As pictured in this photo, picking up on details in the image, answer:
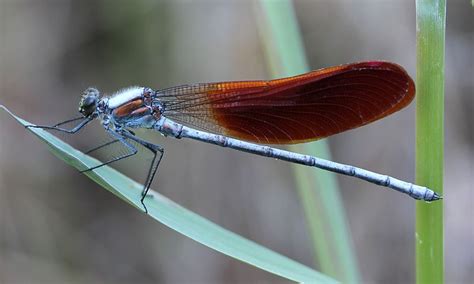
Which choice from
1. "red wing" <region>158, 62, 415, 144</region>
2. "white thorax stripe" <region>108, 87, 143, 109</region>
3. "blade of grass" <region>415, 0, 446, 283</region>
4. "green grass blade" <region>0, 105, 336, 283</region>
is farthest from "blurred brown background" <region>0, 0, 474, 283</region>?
"blade of grass" <region>415, 0, 446, 283</region>

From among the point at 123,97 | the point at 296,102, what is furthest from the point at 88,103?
the point at 296,102

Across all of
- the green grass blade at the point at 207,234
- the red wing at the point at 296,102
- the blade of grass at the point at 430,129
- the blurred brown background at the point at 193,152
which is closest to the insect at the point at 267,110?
the red wing at the point at 296,102

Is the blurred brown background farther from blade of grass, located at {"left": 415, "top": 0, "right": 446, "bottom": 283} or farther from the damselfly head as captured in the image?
blade of grass, located at {"left": 415, "top": 0, "right": 446, "bottom": 283}

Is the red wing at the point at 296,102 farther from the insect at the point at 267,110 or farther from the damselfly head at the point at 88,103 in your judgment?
the damselfly head at the point at 88,103

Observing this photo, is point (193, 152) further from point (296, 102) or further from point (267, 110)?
point (296, 102)

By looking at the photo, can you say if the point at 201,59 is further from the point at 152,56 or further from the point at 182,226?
the point at 182,226

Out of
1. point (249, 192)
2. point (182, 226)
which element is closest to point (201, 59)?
point (249, 192)

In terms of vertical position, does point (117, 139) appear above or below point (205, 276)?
above
